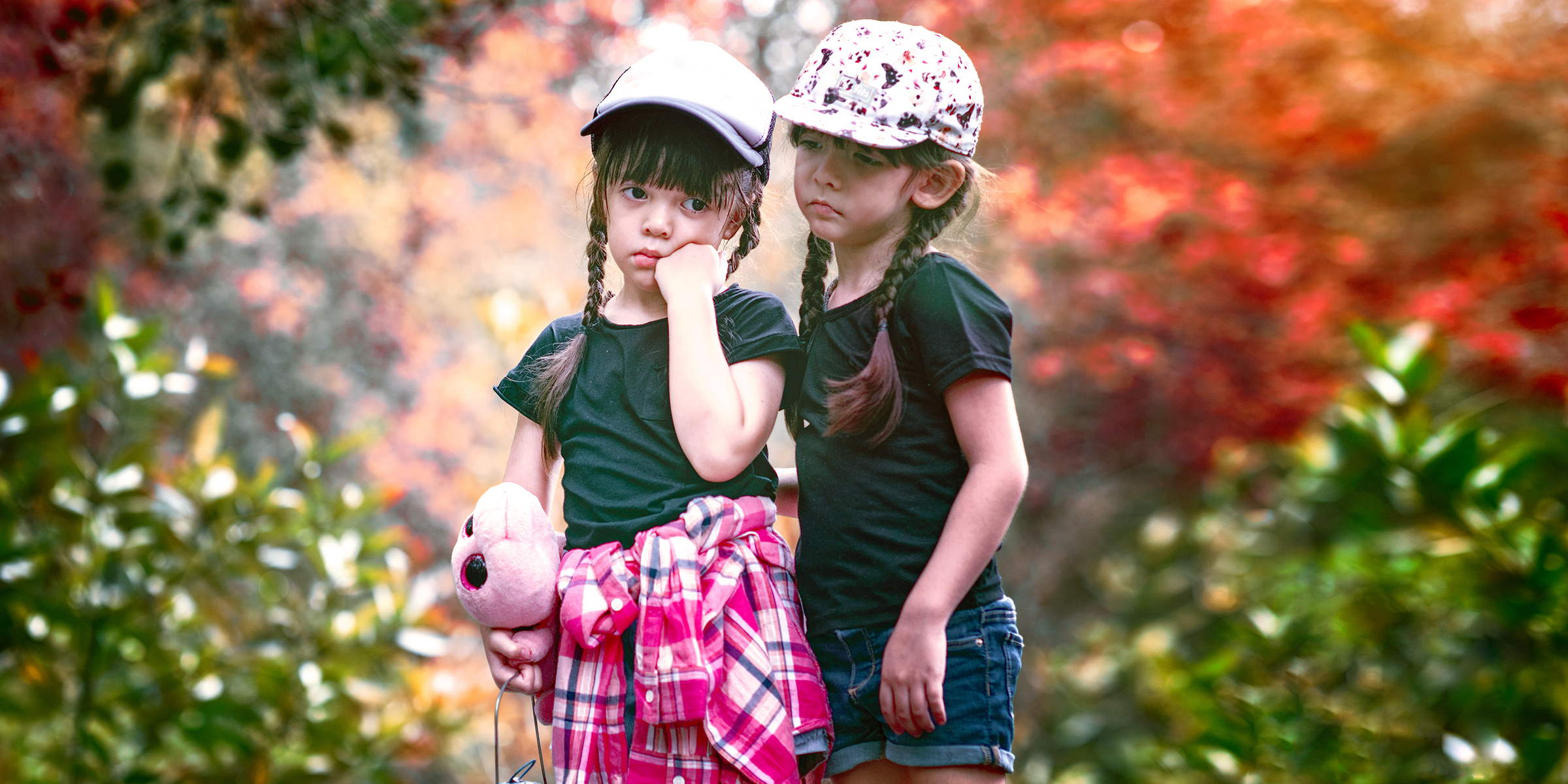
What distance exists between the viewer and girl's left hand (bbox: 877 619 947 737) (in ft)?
3.84

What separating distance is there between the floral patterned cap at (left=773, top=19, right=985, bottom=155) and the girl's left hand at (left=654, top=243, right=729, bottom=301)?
0.18 metres

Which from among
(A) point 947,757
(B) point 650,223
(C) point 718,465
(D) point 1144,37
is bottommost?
(A) point 947,757

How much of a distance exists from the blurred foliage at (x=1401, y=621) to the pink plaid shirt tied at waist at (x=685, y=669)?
1.53 metres

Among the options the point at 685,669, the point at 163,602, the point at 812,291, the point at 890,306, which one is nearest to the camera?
the point at 685,669

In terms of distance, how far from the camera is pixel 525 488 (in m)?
1.29

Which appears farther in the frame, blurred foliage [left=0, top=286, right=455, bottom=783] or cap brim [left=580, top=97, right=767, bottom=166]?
blurred foliage [left=0, top=286, right=455, bottom=783]

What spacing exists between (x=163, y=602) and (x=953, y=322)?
2.51 metres

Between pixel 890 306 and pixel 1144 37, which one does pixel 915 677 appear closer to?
pixel 890 306

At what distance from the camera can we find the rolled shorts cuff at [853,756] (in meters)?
Result: 1.24

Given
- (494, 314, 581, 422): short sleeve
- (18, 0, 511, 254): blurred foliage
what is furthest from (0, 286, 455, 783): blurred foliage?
(494, 314, 581, 422): short sleeve

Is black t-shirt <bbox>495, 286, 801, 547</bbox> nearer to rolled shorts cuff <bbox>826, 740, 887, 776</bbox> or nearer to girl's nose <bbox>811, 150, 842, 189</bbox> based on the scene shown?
girl's nose <bbox>811, 150, 842, 189</bbox>

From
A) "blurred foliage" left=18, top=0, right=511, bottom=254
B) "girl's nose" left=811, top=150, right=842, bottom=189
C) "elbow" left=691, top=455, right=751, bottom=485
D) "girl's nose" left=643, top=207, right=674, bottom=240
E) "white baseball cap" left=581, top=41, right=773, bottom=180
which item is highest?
"blurred foliage" left=18, top=0, right=511, bottom=254

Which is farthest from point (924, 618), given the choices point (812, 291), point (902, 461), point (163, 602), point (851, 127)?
point (163, 602)

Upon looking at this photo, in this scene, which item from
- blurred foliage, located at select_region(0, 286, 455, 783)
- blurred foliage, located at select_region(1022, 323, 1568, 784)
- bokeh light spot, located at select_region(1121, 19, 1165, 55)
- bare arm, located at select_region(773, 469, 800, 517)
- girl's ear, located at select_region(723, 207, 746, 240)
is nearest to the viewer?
girl's ear, located at select_region(723, 207, 746, 240)
